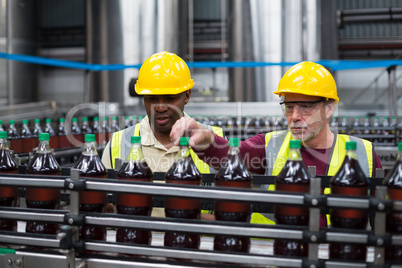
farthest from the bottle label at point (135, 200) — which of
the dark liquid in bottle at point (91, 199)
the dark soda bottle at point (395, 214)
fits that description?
the dark soda bottle at point (395, 214)

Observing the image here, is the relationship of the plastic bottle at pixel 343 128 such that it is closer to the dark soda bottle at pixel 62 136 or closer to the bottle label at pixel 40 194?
the dark soda bottle at pixel 62 136

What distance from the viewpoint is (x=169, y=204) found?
1.27 m

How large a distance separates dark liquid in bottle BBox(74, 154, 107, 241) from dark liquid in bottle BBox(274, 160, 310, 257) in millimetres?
562

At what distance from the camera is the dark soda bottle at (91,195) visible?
4.43ft

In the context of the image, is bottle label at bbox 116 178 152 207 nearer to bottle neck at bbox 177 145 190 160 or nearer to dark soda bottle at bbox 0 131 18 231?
bottle neck at bbox 177 145 190 160

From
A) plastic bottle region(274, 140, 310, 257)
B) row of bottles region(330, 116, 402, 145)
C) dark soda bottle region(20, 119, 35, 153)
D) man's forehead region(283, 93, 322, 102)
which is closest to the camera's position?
plastic bottle region(274, 140, 310, 257)

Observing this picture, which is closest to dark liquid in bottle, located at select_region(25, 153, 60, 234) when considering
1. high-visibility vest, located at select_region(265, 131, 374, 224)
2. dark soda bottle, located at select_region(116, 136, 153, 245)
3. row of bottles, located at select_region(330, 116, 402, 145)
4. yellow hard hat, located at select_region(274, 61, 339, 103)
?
dark soda bottle, located at select_region(116, 136, 153, 245)

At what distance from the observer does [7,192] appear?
4.79ft

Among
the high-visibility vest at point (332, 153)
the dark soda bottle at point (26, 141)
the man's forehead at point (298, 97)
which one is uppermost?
the man's forehead at point (298, 97)

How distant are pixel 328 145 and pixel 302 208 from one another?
1.17 meters

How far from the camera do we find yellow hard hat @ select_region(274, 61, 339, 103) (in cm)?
216

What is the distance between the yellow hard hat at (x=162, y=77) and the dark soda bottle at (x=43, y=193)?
0.70 meters

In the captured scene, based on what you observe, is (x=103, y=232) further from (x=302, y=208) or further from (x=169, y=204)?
(x=302, y=208)

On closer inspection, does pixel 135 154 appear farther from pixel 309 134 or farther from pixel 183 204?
pixel 309 134
